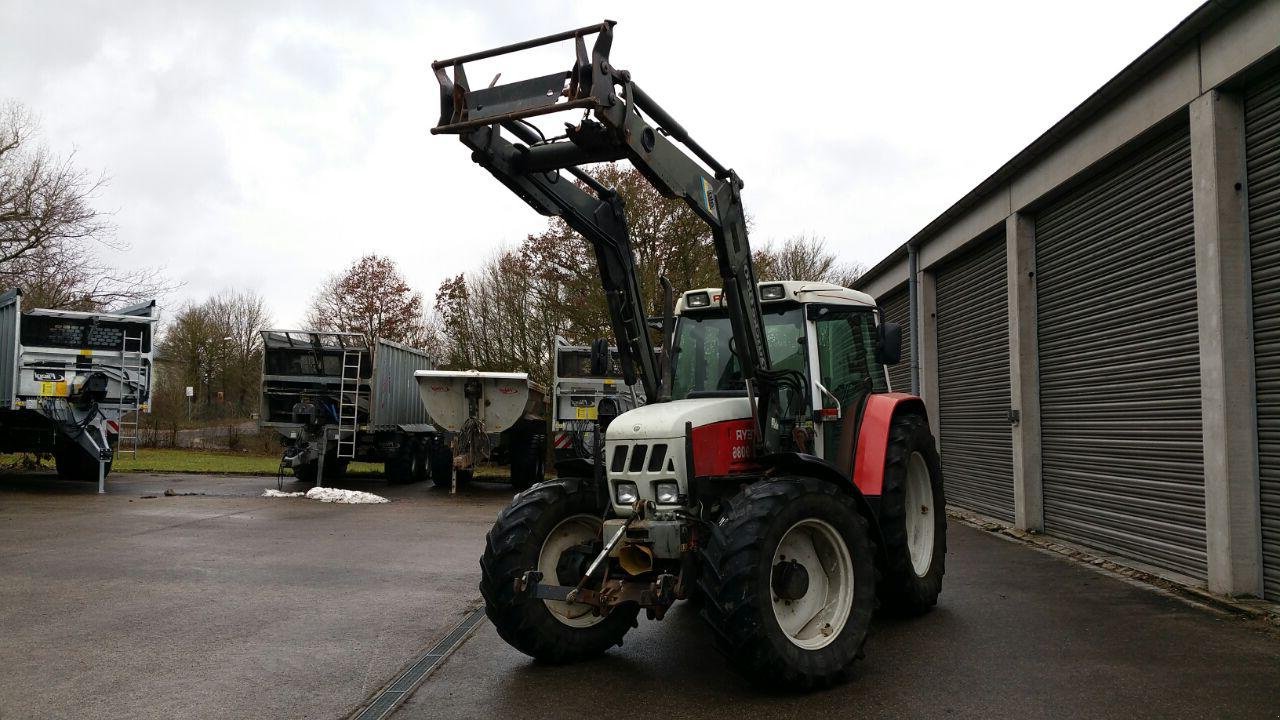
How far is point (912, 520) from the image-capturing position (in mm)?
7441

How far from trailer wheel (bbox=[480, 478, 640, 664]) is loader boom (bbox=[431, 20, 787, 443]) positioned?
96 centimetres

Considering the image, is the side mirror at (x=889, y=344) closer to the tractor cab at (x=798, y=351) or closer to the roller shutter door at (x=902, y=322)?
the tractor cab at (x=798, y=351)

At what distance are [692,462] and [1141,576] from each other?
17.5 feet

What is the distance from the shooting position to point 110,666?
5.31 meters

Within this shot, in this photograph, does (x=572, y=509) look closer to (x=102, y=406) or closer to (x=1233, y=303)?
(x=1233, y=303)

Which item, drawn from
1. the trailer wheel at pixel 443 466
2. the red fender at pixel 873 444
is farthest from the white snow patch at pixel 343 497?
the red fender at pixel 873 444

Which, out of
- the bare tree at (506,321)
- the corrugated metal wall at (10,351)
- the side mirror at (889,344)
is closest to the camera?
the side mirror at (889,344)

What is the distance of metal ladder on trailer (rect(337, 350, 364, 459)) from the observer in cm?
1873

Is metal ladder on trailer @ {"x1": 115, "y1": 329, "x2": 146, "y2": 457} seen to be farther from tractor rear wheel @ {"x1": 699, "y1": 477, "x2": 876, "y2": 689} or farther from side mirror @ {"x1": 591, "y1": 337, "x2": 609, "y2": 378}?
tractor rear wheel @ {"x1": 699, "y1": 477, "x2": 876, "y2": 689}

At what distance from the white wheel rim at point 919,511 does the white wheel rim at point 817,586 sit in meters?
2.18

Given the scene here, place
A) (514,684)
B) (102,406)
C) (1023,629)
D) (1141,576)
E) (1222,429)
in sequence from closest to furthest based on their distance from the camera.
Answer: (514,684), (1023,629), (1222,429), (1141,576), (102,406)

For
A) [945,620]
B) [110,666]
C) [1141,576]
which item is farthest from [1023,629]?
[110,666]

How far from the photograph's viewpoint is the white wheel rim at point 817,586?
16.7 feet

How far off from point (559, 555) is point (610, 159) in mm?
2425
